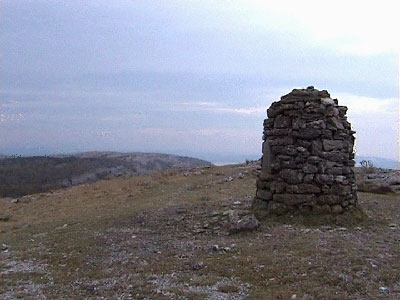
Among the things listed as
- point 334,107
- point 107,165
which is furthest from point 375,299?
point 107,165

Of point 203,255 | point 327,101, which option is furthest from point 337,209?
point 203,255

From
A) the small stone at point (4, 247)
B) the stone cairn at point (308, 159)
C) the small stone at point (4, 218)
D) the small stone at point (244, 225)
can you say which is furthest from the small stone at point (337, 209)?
the small stone at point (4, 218)

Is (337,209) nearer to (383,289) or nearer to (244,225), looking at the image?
(244,225)

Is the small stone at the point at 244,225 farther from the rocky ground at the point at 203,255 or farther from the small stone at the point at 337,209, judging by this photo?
the small stone at the point at 337,209

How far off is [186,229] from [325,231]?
3.05 m

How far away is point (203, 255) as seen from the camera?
7816 millimetres

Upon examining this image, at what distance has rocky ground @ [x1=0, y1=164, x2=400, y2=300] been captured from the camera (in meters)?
6.08

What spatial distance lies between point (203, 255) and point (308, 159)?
3.85m

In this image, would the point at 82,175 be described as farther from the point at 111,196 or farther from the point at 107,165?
the point at 111,196

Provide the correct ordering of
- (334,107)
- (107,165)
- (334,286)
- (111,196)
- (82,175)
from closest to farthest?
(334,286)
(334,107)
(111,196)
(82,175)
(107,165)

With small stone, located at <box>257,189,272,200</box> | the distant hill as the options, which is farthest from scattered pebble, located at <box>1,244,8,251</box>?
the distant hill

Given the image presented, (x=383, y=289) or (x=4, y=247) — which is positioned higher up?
(x=383, y=289)

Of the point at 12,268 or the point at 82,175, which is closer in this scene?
the point at 12,268

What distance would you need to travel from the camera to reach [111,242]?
9.30 meters
